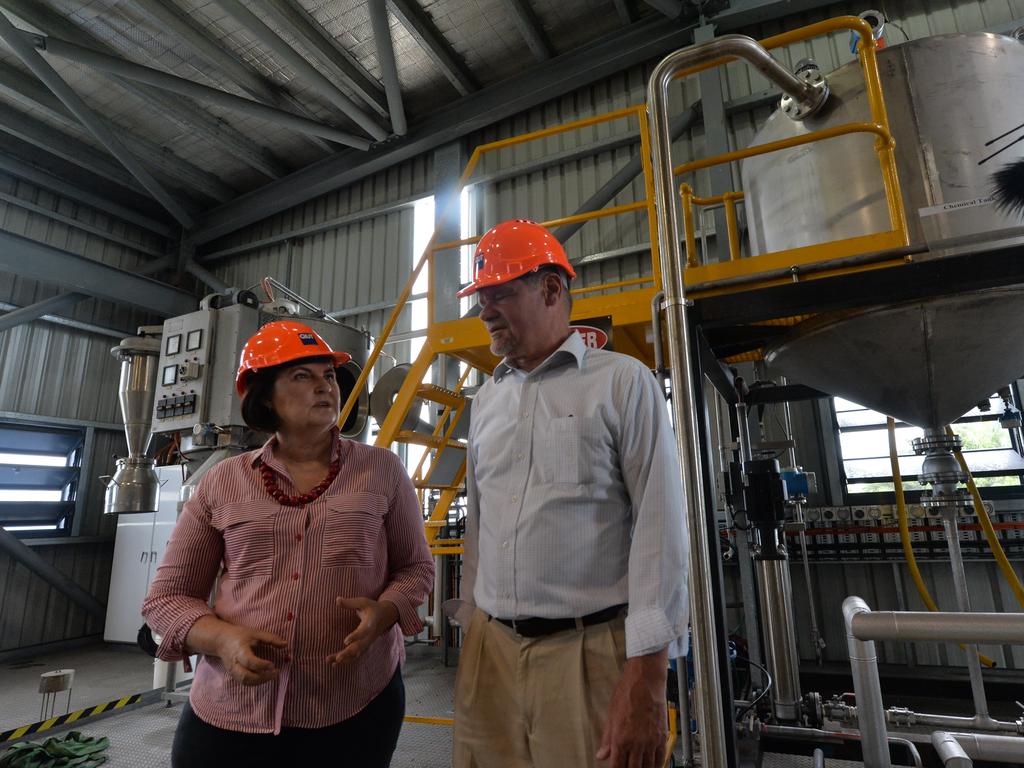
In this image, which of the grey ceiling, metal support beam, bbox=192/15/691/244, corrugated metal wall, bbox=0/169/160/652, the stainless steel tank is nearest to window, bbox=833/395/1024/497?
the stainless steel tank

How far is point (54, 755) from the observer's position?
4.06 meters

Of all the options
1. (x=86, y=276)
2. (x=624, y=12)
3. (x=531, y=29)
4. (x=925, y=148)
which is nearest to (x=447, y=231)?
(x=531, y=29)

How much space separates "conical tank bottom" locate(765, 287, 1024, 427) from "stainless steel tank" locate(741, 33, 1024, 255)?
0.30 m

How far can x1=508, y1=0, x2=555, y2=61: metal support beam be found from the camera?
23.4ft

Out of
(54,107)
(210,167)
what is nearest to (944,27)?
(210,167)

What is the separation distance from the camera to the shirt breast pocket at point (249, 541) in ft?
5.46

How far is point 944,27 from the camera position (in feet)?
21.3

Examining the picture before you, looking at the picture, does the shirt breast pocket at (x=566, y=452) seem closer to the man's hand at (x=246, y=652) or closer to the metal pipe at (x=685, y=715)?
the man's hand at (x=246, y=652)

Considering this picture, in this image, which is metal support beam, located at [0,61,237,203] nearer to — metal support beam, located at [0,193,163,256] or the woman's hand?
metal support beam, located at [0,193,163,256]

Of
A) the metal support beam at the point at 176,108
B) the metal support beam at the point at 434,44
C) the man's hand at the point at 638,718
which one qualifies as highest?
the metal support beam at the point at 434,44

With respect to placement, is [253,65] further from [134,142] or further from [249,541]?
[249,541]

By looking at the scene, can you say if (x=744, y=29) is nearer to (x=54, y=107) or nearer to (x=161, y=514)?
(x=54, y=107)

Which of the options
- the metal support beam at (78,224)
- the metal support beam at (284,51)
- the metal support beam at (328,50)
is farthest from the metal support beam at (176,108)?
the metal support beam at (78,224)

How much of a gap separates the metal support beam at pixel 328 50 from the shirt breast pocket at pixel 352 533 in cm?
710
